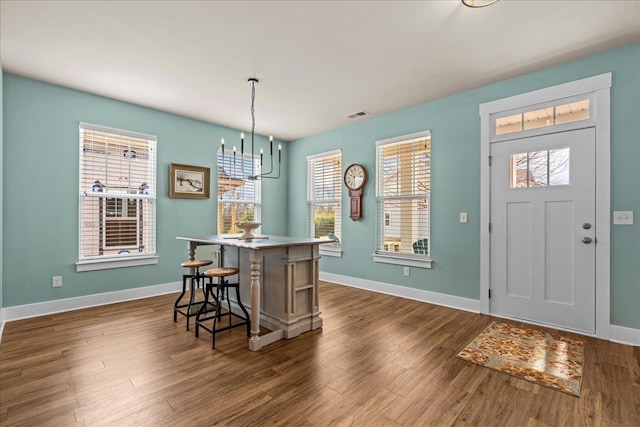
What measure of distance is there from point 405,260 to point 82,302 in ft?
13.8

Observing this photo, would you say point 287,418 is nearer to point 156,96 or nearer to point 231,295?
→ point 231,295

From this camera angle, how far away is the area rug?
2112 millimetres

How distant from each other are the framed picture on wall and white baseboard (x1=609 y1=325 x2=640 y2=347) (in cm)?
518

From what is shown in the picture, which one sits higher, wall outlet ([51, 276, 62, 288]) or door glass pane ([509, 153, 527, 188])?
door glass pane ([509, 153, 527, 188])

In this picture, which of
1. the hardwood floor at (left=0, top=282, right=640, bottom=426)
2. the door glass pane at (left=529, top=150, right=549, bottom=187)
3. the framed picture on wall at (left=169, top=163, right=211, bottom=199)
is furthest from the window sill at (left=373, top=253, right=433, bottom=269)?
the framed picture on wall at (left=169, top=163, right=211, bottom=199)

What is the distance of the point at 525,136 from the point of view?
3232mm

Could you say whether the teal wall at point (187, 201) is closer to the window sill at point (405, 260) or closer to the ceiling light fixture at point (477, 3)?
the window sill at point (405, 260)

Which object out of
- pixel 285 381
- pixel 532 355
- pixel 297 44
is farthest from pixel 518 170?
pixel 285 381

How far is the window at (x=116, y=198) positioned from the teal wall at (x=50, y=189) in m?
0.09

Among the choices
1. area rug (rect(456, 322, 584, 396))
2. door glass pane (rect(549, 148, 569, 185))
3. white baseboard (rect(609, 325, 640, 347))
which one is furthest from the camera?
door glass pane (rect(549, 148, 569, 185))

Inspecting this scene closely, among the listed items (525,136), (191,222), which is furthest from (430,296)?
(191,222)

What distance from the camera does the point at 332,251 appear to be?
5.25 meters

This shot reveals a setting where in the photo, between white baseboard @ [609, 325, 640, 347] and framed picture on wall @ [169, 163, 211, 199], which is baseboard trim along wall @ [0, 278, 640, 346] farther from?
framed picture on wall @ [169, 163, 211, 199]

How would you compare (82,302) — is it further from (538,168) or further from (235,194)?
(538,168)
